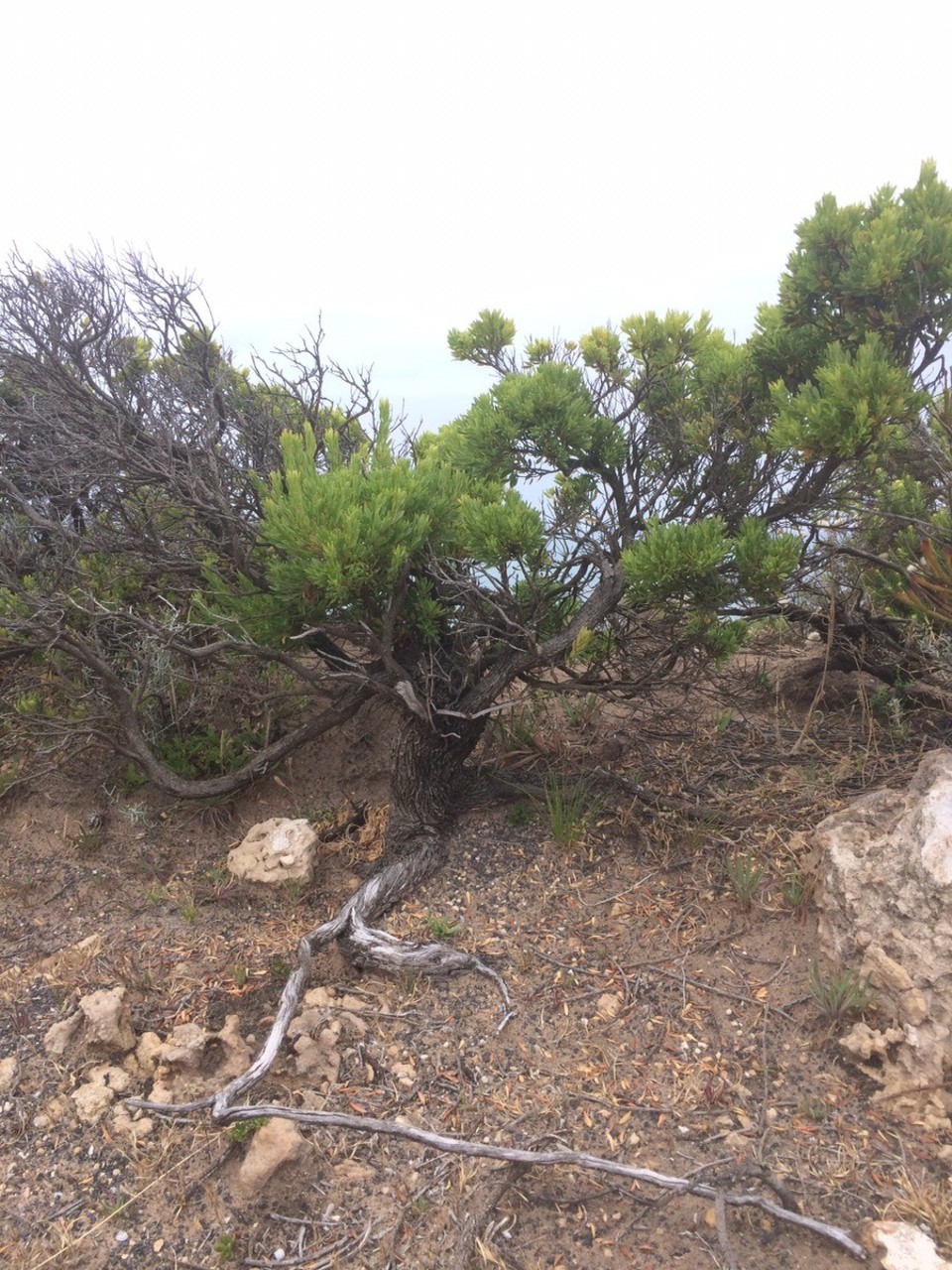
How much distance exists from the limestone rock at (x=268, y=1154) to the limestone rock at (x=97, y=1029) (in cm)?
71

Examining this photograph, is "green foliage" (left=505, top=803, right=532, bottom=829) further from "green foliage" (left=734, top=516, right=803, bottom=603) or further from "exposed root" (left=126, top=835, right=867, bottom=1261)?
"green foliage" (left=734, top=516, right=803, bottom=603)

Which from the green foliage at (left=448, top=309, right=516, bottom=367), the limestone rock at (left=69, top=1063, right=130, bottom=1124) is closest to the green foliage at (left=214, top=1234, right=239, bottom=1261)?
the limestone rock at (left=69, top=1063, right=130, bottom=1124)

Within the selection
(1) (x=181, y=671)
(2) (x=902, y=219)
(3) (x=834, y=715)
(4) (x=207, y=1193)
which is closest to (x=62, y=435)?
(1) (x=181, y=671)

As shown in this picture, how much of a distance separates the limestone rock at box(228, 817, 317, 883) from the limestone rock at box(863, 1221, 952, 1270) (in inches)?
99.7

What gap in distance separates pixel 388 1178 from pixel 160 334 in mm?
3911

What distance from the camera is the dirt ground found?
2400 mm

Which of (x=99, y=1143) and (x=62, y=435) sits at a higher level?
(x=62, y=435)

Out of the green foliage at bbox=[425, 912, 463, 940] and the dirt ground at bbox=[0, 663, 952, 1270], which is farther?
the green foliage at bbox=[425, 912, 463, 940]

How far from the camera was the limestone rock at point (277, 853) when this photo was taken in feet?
12.8

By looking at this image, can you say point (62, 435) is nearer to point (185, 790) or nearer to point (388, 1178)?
point (185, 790)

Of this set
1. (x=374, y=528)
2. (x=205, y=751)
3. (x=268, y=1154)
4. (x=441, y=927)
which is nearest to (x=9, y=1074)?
(x=268, y=1154)

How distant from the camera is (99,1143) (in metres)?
2.68

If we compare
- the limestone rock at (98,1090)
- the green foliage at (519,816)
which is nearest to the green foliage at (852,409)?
the green foliage at (519,816)

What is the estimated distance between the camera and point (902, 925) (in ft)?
9.43
